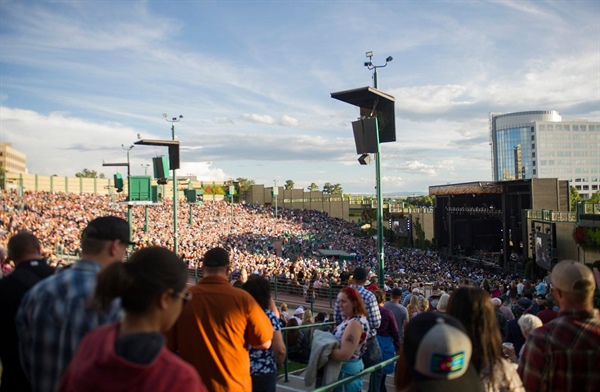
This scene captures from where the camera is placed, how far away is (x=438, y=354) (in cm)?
213

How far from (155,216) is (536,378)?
4175 centimetres

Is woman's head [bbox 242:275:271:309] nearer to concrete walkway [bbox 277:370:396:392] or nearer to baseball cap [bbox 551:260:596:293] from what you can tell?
baseball cap [bbox 551:260:596:293]

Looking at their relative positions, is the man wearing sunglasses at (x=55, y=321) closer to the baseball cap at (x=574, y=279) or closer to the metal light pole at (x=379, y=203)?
the baseball cap at (x=574, y=279)

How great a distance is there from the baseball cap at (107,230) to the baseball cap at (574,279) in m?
2.57

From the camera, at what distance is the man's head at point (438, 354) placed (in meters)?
2.14

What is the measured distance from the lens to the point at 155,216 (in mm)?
42094

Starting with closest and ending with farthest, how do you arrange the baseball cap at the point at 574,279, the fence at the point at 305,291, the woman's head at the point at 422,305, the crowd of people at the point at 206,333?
the crowd of people at the point at 206,333 → the baseball cap at the point at 574,279 → the woman's head at the point at 422,305 → the fence at the point at 305,291

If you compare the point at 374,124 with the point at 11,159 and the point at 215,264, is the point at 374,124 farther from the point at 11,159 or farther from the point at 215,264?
the point at 11,159

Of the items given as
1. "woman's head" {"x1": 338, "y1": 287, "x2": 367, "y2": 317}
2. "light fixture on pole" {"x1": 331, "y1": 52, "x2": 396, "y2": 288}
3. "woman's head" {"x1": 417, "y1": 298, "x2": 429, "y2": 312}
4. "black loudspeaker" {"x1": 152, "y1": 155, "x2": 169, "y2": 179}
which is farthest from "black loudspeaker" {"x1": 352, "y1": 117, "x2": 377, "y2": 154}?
"black loudspeaker" {"x1": 152, "y1": 155, "x2": 169, "y2": 179}

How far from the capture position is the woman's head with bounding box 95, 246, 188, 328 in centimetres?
197

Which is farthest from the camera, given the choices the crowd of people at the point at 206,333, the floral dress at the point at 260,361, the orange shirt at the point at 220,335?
the floral dress at the point at 260,361

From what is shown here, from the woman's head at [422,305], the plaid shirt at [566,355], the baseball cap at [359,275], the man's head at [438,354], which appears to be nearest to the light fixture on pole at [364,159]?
the woman's head at [422,305]

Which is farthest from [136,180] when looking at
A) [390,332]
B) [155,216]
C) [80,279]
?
[80,279]

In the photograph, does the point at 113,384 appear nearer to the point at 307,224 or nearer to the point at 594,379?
the point at 594,379
